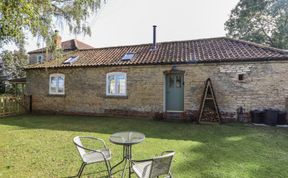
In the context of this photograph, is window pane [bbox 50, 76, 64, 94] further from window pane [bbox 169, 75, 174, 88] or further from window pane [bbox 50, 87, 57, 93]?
window pane [bbox 169, 75, 174, 88]

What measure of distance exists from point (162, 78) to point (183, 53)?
2064 millimetres

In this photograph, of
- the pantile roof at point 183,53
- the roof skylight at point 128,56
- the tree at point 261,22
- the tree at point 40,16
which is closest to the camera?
the tree at point 40,16

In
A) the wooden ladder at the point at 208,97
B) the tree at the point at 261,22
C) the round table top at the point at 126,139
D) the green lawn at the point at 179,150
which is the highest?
the tree at the point at 261,22

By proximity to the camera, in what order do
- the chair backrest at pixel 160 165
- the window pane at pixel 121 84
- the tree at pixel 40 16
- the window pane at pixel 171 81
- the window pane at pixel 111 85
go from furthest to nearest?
1. the window pane at pixel 111 85
2. the window pane at pixel 121 84
3. the window pane at pixel 171 81
4. the tree at pixel 40 16
5. the chair backrest at pixel 160 165

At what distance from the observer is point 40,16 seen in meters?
6.18

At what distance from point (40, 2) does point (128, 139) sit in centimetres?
470

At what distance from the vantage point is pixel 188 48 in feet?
37.1

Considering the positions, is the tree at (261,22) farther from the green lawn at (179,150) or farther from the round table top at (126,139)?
the round table top at (126,139)

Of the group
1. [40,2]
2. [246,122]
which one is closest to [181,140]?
[246,122]

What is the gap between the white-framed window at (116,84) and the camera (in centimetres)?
1091

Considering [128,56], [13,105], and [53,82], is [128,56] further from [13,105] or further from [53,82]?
[13,105]

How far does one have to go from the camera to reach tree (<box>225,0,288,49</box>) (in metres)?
19.2

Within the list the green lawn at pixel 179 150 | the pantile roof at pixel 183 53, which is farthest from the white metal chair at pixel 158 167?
the pantile roof at pixel 183 53

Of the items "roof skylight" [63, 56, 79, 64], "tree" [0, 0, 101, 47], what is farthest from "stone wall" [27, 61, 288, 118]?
"tree" [0, 0, 101, 47]
